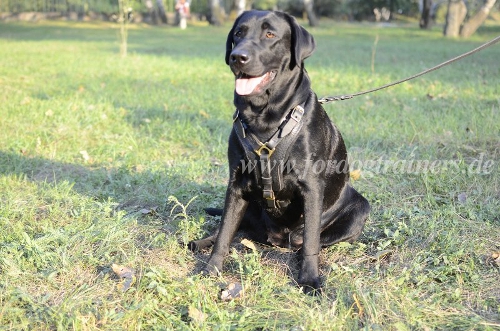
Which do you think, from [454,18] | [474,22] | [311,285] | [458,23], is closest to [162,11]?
[454,18]

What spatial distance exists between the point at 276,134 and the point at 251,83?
315mm

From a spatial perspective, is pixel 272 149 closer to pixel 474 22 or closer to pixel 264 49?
pixel 264 49

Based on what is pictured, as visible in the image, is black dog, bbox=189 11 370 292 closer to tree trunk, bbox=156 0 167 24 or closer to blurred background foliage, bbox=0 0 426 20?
blurred background foliage, bbox=0 0 426 20

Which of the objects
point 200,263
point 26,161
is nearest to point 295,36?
point 200,263

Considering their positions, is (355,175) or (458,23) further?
(458,23)

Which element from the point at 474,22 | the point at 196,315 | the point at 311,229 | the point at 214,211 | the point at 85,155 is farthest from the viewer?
the point at 474,22

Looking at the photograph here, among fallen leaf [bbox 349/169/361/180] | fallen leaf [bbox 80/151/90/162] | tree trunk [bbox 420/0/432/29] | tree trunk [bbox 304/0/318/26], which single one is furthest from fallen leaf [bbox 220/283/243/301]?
tree trunk [bbox 420/0/432/29]

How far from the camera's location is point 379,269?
307cm

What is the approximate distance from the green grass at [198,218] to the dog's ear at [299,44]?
117 centimetres

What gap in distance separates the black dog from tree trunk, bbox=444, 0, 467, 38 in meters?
23.1

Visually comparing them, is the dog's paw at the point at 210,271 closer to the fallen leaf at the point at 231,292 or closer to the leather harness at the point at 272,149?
the fallen leaf at the point at 231,292

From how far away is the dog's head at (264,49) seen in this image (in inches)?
115

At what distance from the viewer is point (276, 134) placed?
302 cm

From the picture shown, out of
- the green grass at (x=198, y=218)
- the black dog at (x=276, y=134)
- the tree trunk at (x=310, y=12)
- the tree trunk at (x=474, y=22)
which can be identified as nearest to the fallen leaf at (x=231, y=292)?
the green grass at (x=198, y=218)
